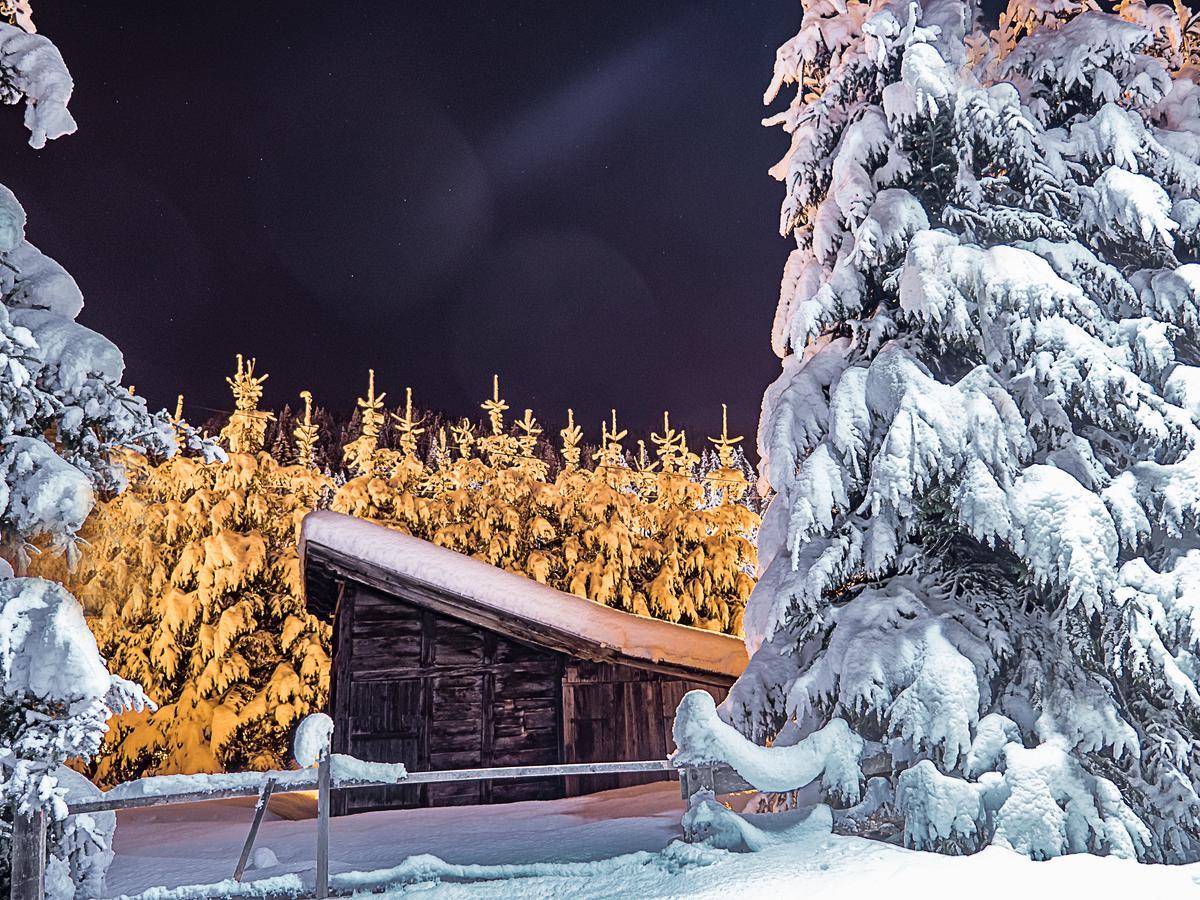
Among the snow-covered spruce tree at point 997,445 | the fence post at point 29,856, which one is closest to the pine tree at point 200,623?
the fence post at point 29,856

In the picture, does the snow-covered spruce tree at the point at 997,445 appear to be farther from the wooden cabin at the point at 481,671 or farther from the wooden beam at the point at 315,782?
the wooden cabin at the point at 481,671

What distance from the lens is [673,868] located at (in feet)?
23.8

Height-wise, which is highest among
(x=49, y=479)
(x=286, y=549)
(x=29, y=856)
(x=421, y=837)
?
(x=286, y=549)

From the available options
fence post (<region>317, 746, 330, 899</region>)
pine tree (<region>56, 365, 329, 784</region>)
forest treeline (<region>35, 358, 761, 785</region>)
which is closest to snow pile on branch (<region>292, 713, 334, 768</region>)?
fence post (<region>317, 746, 330, 899</region>)

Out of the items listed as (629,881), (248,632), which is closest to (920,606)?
(629,881)

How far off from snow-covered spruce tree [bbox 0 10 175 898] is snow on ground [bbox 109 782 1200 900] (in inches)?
83.0

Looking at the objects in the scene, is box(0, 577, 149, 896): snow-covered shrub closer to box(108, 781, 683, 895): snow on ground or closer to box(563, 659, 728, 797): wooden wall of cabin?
box(108, 781, 683, 895): snow on ground

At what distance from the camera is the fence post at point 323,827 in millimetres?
7137

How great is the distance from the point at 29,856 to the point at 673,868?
175 inches

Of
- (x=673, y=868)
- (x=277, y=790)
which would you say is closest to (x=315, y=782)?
(x=277, y=790)

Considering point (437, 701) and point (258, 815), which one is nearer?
point (258, 815)

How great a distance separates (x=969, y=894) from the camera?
6336 millimetres

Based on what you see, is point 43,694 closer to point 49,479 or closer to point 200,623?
point 49,479

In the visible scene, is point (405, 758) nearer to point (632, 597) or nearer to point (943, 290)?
point (943, 290)
